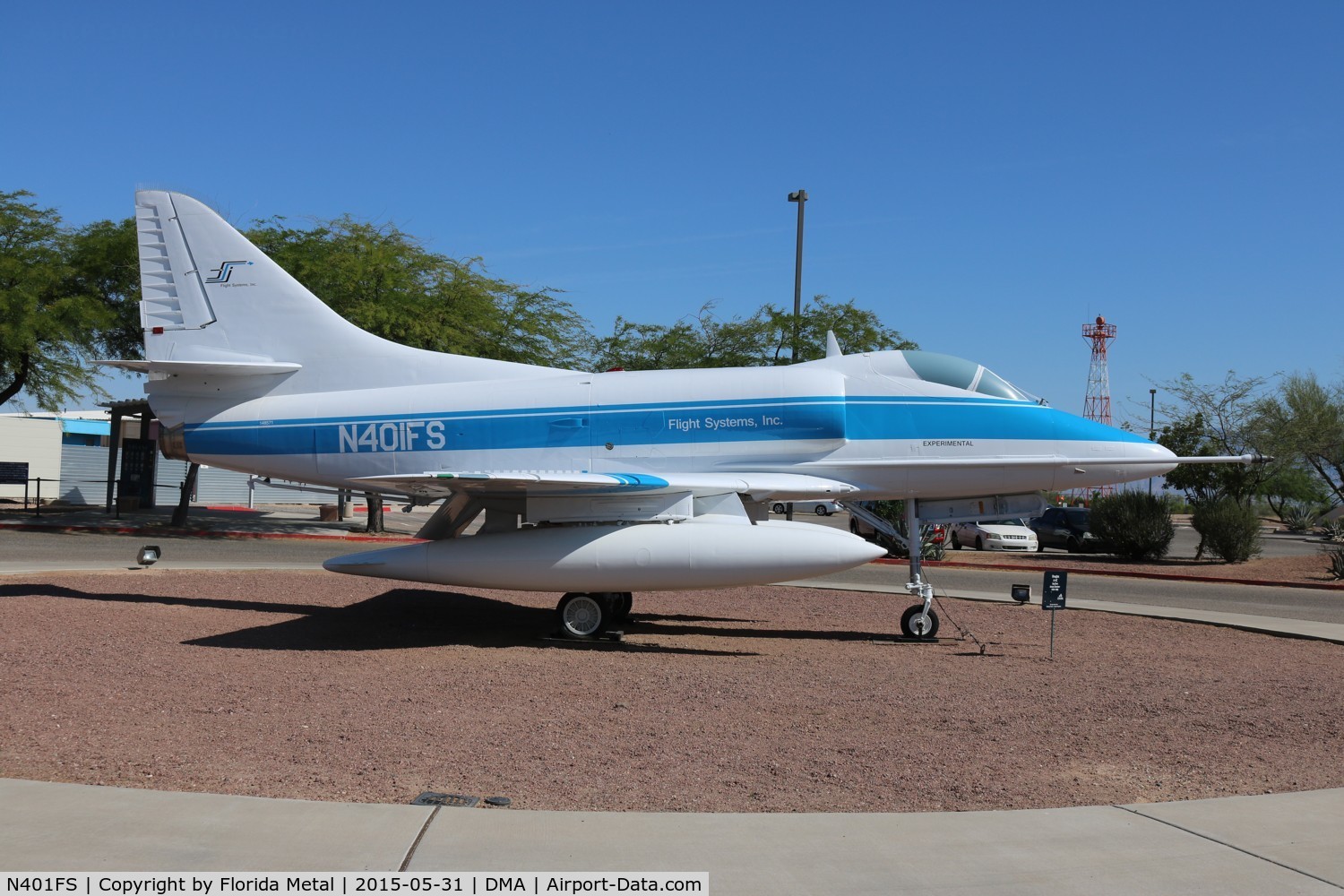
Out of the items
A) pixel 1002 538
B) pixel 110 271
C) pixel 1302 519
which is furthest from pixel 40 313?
pixel 1302 519

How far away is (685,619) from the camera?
1351 centimetres

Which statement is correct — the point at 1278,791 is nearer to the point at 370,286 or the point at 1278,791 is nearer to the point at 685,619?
the point at 685,619

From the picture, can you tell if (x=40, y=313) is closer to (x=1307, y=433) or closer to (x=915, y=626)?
(x=915, y=626)

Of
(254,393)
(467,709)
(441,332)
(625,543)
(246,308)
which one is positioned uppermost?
(441,332)

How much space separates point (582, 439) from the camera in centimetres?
1199

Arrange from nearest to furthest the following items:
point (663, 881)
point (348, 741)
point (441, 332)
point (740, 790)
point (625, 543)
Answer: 1. point (663, 881)
2. point (740, 790)
3. point (348, 741)
4. point (625, 543)
5. point (441, 332)

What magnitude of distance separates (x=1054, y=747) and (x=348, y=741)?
4.72 m

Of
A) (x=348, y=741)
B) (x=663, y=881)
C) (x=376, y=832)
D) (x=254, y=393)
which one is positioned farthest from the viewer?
(x=254, y=393)

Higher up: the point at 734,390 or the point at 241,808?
the point at 734,390

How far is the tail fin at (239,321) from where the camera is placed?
42.1 feet

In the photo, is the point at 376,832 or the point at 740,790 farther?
the point at 740,790

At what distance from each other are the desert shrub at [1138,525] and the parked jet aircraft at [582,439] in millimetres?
14733

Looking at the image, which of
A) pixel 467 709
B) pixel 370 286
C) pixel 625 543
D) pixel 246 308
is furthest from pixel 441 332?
pixel 467 709

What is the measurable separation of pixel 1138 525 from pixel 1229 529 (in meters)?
1.96
